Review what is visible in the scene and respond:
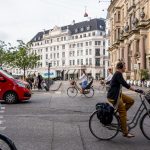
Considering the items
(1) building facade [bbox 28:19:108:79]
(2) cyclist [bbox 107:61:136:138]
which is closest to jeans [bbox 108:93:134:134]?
(2) cyclist [bbox 107:61:136:138]

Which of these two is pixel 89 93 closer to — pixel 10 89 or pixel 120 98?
pixel 10 89

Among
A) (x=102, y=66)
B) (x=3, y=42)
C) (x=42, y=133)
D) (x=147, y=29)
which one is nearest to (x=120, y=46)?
(x=147, y=29)

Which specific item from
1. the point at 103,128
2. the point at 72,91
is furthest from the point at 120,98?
the point at 72,91

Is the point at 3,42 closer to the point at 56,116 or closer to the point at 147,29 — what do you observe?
the point at 147,29

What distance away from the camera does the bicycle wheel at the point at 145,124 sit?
399 inches

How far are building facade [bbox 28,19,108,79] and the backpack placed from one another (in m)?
124

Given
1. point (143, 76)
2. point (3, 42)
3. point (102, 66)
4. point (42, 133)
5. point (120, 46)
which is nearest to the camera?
point (42, 133)

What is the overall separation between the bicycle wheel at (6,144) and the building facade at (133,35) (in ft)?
185

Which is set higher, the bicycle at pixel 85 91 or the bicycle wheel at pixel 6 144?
the bicycle wheel at pixel 6 144

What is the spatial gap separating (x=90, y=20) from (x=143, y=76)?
314 feet

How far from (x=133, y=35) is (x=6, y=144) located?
63.2m

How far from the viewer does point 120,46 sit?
3246 inches

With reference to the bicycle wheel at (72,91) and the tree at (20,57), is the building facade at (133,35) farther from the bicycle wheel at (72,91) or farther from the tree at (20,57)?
the bicycle wheel at (72,91)

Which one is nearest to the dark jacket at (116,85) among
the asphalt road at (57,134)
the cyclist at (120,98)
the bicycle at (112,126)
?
the cyclist at (120,98)
